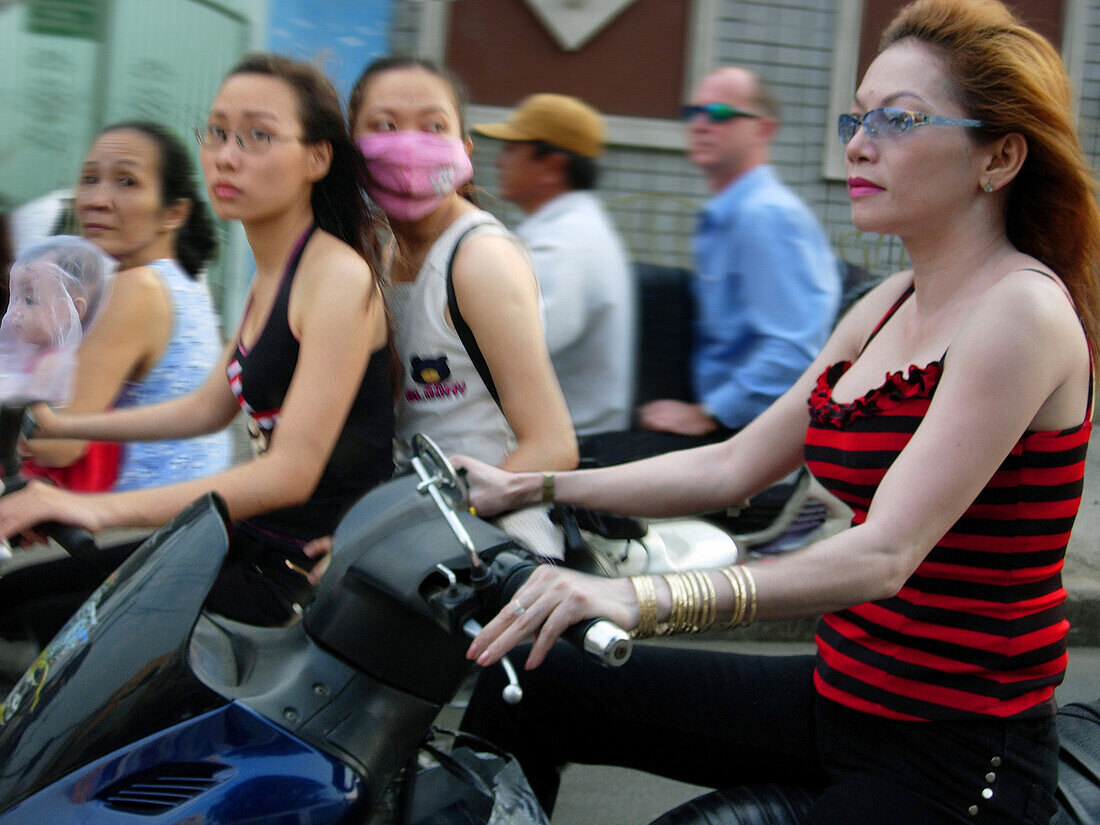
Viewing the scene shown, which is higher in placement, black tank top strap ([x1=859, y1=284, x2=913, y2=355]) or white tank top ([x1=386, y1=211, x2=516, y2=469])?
black tank top strap ([x1=859, y1=284, x2=913, y2=355])

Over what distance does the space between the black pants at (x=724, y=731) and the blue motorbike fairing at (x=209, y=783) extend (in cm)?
54

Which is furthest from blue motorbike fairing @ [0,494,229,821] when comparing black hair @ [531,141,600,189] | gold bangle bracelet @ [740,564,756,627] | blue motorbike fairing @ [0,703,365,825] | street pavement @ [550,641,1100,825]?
black hair @ [531,141,600,189]

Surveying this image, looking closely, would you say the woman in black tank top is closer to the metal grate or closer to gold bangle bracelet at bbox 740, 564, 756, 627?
the metal grate

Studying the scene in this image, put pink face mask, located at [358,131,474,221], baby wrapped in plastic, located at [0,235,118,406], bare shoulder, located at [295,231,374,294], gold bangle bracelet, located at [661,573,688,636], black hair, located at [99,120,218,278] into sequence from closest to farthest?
gold bangle bracelet, located at [661,573,688,636] < baby wrapped in plastic, located at [0,235,118,406] < bare shoulder, located at [295,231,374,294] < pink face mask, located at [358,131,474,221] < black hair, located at [99,120,218,278]

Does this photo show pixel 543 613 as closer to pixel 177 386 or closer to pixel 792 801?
pixel 792 801

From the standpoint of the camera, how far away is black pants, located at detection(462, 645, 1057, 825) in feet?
5.62

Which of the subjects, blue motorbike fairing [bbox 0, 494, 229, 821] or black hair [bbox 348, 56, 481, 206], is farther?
black hair [bbox 348, 56, 481, 206]

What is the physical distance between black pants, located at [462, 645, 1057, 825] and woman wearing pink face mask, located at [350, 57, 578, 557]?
435 mm

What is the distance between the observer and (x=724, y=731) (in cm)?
189

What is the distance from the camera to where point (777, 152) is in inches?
362

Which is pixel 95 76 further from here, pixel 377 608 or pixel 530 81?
pixel 377 608

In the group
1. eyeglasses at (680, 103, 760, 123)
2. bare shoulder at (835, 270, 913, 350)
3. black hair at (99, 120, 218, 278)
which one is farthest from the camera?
eyeglasses at (680, 103, 760, 123)

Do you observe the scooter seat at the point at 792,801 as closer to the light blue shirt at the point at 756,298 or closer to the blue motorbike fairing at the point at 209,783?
the blue motorbike fairing at the point at 209,783

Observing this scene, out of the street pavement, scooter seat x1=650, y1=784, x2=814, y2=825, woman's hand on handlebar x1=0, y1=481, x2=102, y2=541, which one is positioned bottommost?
the street pavement
